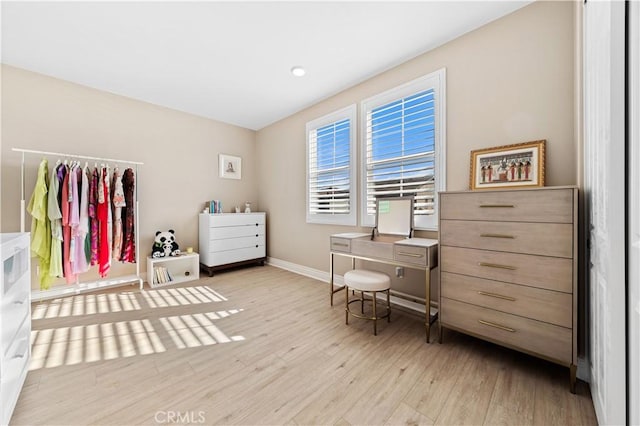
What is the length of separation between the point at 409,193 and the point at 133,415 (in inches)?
107

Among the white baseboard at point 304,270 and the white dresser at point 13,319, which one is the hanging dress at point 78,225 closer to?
the white dresser at point 13,319

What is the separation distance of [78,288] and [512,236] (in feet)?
14.6

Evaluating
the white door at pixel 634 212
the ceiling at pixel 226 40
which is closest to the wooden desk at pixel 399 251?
the white door at pixel 634 212

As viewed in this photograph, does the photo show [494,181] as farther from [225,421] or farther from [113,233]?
[113,233]

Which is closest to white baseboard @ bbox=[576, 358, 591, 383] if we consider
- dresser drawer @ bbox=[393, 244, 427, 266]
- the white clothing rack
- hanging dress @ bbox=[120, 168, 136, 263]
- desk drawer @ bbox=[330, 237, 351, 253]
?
dresser drawer @ bbox=[393, 244, 427, 266]

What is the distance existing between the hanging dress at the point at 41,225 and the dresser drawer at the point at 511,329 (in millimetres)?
4035

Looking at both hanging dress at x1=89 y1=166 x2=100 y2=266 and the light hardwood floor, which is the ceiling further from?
the light hardwood floor

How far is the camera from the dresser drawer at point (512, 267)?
1.48 m

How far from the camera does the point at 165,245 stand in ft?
12.0

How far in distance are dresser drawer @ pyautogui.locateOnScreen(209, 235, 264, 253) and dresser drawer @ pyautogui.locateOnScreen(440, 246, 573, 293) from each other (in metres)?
3.21

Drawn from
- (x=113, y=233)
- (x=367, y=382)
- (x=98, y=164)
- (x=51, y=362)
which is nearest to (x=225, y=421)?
(x=367, y=382)

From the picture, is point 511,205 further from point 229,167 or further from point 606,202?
point 229,167

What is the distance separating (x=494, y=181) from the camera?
2.07 m

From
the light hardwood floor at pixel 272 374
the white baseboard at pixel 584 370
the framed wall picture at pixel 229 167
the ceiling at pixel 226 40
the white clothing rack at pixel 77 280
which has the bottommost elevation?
the light hardwood floor at pixel 272 374
